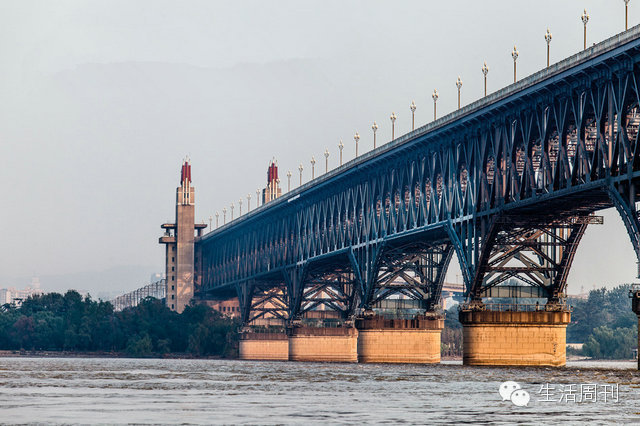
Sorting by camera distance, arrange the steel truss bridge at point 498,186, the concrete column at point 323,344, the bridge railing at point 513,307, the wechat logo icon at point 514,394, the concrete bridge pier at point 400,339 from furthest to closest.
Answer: the concrete column at point 323,344
the concrete bridge pier at point 400,339
the bridge railing at point 513,307
the steel truss bridge at point 498,186
the wechat logo icon at point 514,394

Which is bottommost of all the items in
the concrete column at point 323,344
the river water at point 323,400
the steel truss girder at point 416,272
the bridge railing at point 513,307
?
the river water at point 323,400

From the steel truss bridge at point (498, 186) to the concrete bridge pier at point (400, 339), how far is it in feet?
8.50

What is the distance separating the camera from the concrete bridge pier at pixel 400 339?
152m

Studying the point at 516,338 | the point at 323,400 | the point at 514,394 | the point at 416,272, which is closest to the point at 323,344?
the point at 416,272

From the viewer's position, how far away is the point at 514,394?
72.6 meters

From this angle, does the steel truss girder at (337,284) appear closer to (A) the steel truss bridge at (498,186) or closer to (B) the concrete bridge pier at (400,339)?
(A) the steel truss bridge at (498,186)

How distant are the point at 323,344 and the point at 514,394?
4706 inches

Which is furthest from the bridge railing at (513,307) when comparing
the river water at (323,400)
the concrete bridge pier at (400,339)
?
the concrete bridge pier at (400,339)

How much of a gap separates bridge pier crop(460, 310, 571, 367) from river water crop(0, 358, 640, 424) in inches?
427

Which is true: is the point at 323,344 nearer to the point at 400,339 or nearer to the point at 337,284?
the point at 337,284

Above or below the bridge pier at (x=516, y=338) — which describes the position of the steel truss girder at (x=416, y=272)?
above

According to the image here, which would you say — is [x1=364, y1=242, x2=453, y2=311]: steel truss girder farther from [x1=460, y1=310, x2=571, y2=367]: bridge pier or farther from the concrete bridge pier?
[x1=460, y1=310, x2=571, y2=367]: bridge pier

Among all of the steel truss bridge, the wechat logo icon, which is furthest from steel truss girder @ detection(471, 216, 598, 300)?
the wechat logo icon

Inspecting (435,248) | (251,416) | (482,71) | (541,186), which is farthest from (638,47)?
(435,248)
